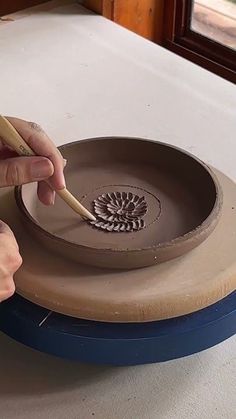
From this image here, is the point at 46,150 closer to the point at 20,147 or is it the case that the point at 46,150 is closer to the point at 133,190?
the point at 20,147

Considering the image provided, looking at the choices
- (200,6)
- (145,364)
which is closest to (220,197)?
(145,364)

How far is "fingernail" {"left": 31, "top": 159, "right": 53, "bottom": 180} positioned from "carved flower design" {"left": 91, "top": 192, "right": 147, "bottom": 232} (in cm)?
9

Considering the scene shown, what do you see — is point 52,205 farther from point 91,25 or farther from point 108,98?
point 91,25

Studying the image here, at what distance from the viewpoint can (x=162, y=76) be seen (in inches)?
44.9

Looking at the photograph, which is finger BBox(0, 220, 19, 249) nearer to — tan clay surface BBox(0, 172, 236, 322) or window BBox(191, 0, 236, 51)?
tan clay surface BBox(0, 172, 236, 322)

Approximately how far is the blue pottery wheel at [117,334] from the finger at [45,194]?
0.37 feet

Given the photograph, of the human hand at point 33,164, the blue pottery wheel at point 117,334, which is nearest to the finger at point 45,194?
the human hand at point 33,164

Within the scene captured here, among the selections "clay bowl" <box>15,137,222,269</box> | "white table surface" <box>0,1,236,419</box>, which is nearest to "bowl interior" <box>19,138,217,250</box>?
"clay bowl" <box>15,137,222,269</box>

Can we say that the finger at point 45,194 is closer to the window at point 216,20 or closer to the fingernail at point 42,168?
the fingernail at point 42,168

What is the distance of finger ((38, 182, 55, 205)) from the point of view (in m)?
0.71

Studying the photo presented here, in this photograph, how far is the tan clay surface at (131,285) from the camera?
618 millimetres

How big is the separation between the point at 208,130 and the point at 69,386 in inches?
19.4

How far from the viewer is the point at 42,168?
2.12ft

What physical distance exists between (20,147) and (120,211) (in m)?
0.14
